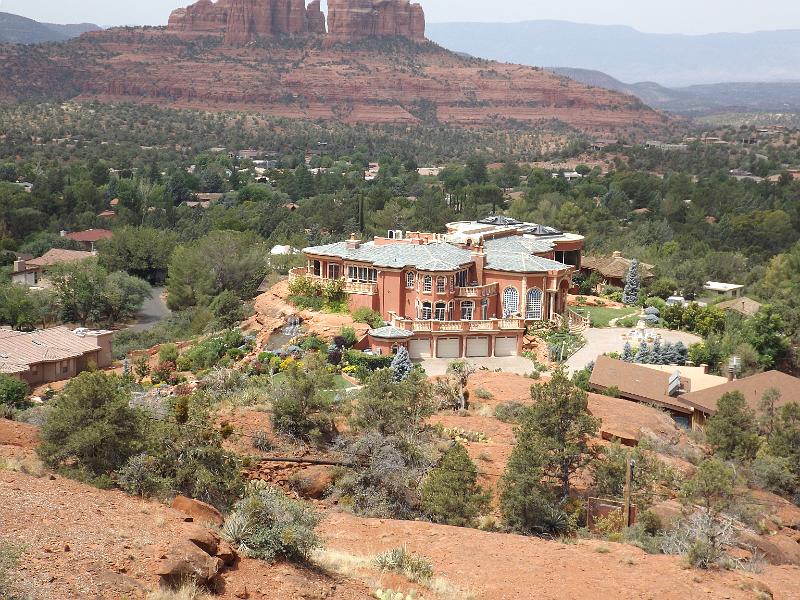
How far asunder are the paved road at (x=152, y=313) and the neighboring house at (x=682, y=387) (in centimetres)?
2463

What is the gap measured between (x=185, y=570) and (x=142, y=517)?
2375mm

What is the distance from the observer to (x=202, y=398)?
26109 mm

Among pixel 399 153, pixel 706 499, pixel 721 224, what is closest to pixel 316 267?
pixel 706 499

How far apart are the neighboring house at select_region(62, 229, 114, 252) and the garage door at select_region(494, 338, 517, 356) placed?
38.2 meters

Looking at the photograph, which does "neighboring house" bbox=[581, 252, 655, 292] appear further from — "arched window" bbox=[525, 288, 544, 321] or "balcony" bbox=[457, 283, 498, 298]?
"balcony" bbox=[457, 283, 498, 298]

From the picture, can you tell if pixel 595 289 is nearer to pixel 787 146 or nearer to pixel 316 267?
pixel 316 267

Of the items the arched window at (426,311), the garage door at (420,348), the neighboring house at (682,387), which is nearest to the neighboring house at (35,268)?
the arched window at (426,311)

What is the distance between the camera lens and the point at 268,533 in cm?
1578

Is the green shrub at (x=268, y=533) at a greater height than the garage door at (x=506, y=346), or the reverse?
the green shrub at (x=268, y=533)

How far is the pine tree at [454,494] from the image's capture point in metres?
21.1

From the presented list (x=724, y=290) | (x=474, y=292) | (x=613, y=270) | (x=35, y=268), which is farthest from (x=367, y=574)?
(x=35, y=268)

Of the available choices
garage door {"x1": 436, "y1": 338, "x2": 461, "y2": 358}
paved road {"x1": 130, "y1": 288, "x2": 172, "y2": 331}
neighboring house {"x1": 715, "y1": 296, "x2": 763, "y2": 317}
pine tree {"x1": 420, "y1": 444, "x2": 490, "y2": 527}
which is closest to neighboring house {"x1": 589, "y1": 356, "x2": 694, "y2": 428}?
garage door {"x1": 436, "y1": 338, "x2": 461, "y2": 358}

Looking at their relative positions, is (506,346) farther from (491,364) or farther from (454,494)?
(454,494)

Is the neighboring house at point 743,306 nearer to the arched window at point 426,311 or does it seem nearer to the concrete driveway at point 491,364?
the concrete driveway at point 491,364
